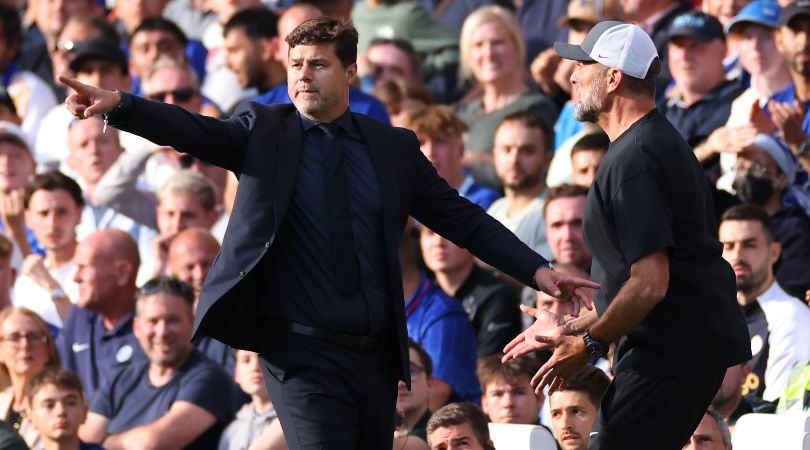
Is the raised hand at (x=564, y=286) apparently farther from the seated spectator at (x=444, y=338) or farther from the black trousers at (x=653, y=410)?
the seated spectator at (x=444, y=338)

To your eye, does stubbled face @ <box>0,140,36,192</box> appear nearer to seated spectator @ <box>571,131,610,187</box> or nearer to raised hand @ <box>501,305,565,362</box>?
seated spectator @ <box>571,131,610,187</box>

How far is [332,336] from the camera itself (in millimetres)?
6422

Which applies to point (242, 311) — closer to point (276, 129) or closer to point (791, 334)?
point (276, 129)

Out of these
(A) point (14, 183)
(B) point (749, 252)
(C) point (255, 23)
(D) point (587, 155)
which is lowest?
(B) point (749, 252)

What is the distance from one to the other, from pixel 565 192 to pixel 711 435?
2.68 meters

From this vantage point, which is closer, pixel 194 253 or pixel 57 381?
pixel 57 381

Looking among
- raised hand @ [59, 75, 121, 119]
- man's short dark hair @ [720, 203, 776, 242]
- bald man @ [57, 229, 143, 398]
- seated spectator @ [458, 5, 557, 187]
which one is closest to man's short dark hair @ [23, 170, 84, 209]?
bald man @ [57, 229, 143, 398]

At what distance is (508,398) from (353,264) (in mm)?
2866

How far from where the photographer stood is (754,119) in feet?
34.6

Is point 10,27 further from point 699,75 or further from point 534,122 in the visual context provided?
point 699,75

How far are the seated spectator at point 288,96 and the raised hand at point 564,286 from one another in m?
4.34

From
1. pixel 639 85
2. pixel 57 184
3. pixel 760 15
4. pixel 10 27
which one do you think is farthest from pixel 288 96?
pixel 639 85

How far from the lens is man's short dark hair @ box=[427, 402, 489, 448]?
8.13 m

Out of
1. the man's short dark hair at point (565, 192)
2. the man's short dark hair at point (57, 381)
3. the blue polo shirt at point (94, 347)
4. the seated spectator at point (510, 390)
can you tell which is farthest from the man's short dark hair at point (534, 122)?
the man's short dark hair at point (57, 381)
